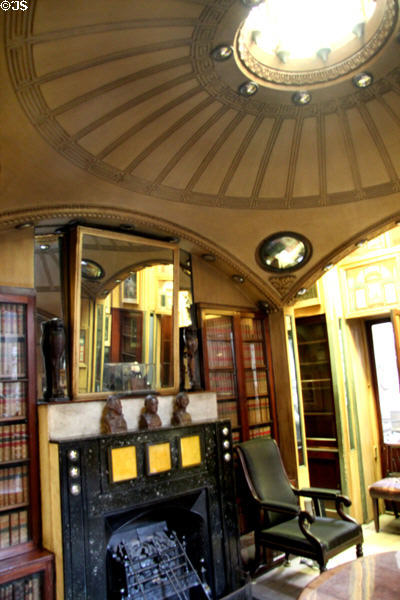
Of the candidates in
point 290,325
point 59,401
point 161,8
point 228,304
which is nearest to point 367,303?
point 290,325

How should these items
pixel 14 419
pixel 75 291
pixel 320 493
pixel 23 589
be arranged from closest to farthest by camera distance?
pixel 23 589 < pixel 14 419 < pixel 75 291 < pixel 320 493

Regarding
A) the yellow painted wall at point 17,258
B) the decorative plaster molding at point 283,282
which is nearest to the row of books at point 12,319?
the yellow painted wall at point 17,258

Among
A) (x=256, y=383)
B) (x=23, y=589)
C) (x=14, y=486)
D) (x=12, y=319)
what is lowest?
(x=23, y=589)

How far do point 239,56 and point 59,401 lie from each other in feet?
9.47

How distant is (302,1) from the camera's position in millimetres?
3594

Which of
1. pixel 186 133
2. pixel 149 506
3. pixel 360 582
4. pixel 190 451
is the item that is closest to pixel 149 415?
pixel 190 451

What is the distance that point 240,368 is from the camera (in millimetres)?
5398

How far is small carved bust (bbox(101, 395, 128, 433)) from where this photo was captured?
376 centimetres

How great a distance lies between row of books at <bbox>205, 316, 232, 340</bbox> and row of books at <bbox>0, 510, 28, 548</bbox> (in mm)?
2580

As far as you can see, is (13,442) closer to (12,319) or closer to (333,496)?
(12,319)

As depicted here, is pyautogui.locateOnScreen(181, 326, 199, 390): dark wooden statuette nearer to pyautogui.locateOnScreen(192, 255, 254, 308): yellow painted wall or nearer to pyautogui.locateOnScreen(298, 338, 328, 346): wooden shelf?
pyautogui.locateOnScreen(192, 255, 254, 308): yellow painted wall

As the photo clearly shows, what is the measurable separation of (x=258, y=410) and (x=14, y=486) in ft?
9.58

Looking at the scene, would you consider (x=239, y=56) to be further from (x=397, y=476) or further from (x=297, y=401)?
(x=397, y=476)

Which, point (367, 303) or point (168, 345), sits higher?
point (367, 303)
